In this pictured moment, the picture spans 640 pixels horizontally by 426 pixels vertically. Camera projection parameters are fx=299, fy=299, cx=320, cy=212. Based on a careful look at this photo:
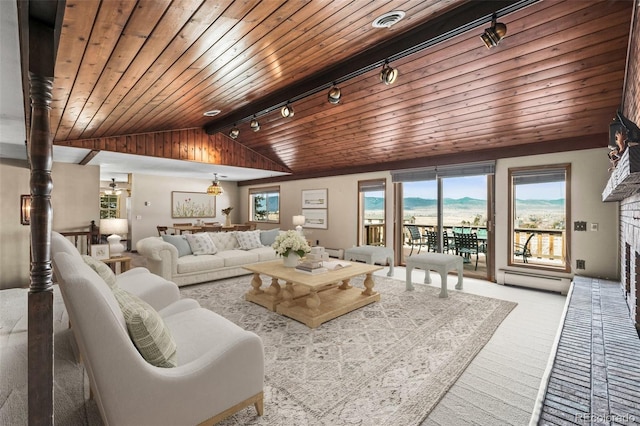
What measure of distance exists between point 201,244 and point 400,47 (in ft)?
14.3

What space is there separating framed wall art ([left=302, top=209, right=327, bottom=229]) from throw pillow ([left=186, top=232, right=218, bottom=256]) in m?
3.07

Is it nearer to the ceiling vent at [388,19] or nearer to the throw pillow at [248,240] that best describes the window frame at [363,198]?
the throw pillow at [248,240]

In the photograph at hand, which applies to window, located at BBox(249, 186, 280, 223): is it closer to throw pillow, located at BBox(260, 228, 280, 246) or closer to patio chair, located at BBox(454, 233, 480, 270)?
throw pillow, located at BBox(260, 228, 280, 246)

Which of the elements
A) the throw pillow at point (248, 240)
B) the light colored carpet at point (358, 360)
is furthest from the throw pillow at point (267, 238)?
the light colored carpet at point (358, 360)

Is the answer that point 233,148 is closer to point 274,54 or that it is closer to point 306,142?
point 306,142

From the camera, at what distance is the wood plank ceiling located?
2158 mm

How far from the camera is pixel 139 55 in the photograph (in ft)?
7.83

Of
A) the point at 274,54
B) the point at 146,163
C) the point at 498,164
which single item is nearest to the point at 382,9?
the point at 274,54

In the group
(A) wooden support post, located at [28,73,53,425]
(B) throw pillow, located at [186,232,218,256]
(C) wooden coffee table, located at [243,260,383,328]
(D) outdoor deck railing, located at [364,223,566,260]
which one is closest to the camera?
(A) wooden support post, located at [28,73,53,425]

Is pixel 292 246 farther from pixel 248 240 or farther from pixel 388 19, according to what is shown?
pixel 388 19

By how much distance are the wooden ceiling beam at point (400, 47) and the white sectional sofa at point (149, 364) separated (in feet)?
9.29

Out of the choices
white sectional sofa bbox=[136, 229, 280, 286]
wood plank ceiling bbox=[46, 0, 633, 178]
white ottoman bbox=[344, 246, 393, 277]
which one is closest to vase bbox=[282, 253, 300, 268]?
white sectional sofa bbox=[136, 229, 280, 286]

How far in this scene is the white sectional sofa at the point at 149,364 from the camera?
4.20ft

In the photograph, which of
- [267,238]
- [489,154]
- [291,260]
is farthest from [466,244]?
[267,238]
